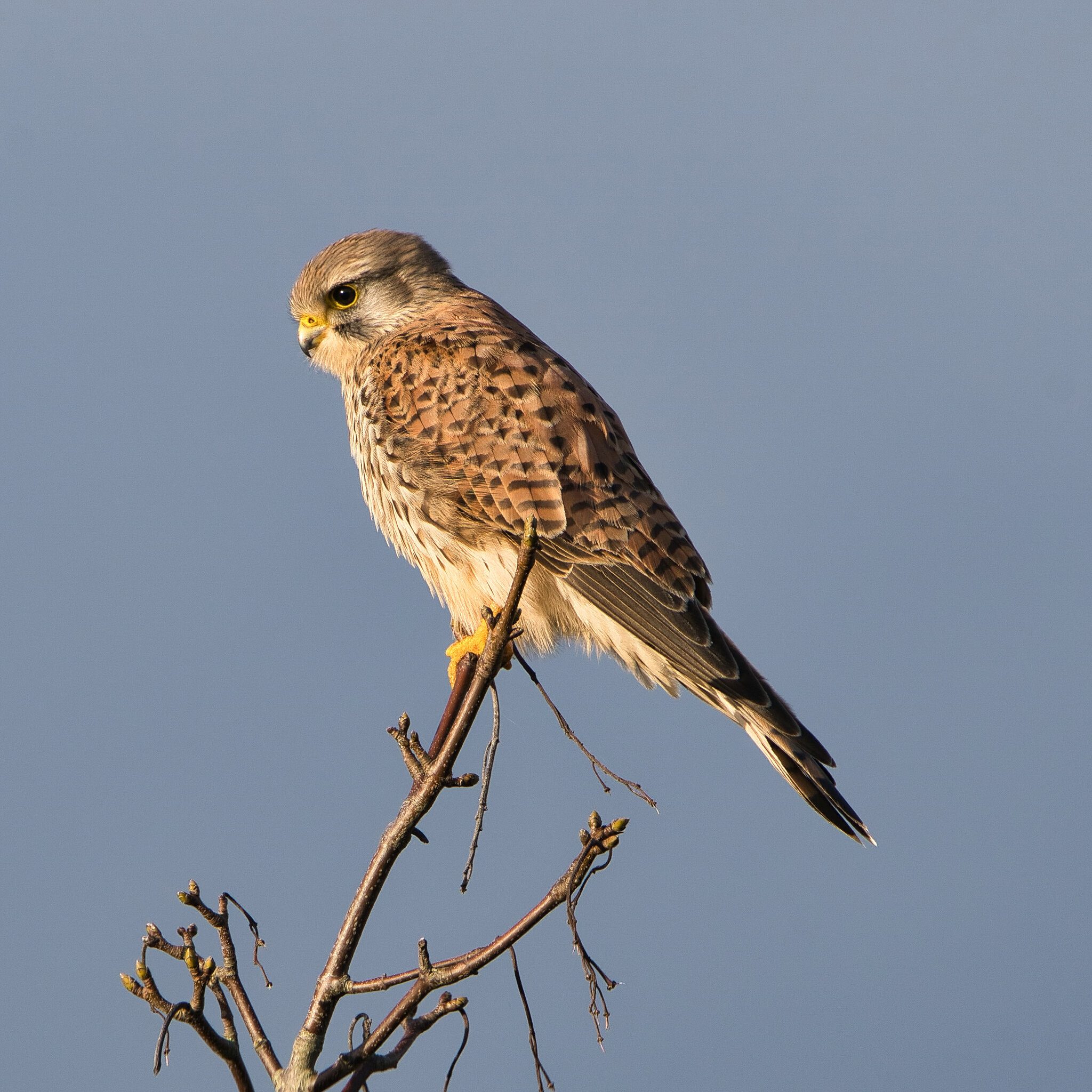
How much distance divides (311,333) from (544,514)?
5.16 ft

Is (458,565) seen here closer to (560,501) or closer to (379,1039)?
(560,501)

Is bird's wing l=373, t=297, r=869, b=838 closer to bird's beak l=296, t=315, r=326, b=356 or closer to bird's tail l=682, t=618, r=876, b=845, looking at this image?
bird's tail l=682, t=618, r=876, b=845

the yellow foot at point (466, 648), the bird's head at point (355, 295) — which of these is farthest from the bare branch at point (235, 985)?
the bird's head at point (355, 295)

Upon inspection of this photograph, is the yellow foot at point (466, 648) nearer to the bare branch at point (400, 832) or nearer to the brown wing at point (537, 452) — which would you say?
the brown wing at point (537, 452)

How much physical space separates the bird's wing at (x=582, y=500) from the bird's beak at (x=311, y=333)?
2.39 feet

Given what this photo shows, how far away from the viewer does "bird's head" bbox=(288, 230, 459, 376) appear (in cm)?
472

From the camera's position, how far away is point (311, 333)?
4.78m

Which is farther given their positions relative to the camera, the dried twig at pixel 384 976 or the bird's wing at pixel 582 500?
the bird's wing at pixel 582 500

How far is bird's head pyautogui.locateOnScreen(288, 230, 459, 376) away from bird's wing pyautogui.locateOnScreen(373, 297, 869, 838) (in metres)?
0.62

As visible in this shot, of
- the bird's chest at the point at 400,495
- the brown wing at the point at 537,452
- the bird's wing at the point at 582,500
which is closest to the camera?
the bird's wing at the point at 582,500

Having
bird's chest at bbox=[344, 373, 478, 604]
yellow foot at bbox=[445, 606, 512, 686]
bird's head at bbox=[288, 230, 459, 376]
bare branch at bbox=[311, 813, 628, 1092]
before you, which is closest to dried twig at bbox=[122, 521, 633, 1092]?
bare branch at bbox=[311, 813, 628, 1092]

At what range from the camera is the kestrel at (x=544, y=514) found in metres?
3.48

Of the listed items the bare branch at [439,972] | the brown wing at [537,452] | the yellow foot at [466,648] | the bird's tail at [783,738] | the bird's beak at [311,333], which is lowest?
the bare branch at [439,972]

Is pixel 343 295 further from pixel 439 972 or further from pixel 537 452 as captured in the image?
pixel 439 972
